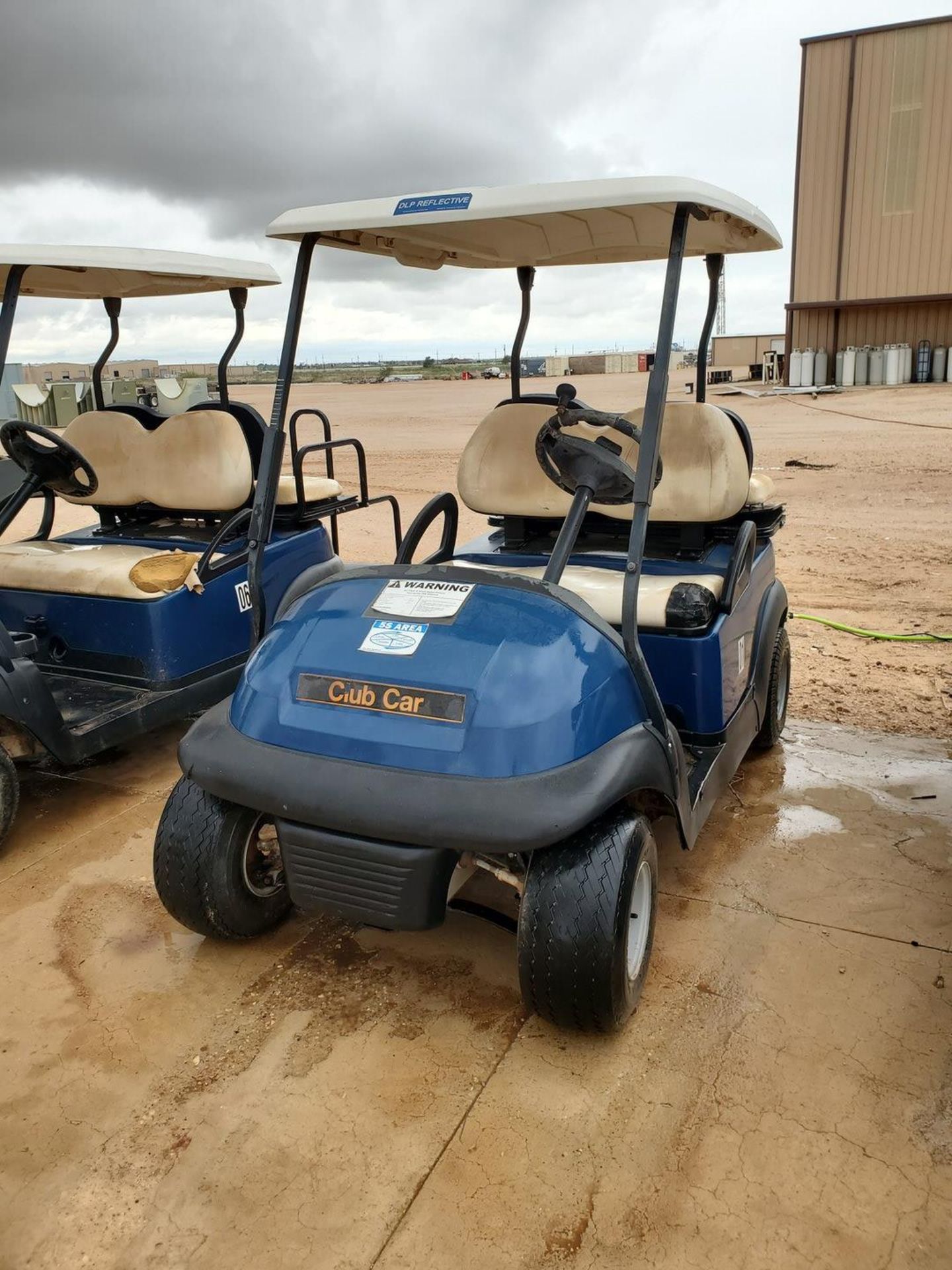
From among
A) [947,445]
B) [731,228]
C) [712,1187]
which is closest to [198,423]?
[731,228]

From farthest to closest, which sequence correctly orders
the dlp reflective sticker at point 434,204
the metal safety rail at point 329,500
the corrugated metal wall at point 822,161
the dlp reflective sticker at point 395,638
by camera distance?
the corrugated metal wall at point 822,161 < the metal safety rail at point 329,500 < the dlp reflective sticker at point 434,204 < the dlp reflective sticker at point 395,638

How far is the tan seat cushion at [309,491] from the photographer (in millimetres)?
4543

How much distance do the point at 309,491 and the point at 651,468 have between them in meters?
2.63

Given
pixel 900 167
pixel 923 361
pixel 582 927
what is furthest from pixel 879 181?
pixel 582 927

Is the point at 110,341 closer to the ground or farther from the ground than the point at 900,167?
closer to the ground

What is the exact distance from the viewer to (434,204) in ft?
8.04

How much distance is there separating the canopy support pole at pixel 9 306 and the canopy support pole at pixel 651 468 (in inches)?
91.0

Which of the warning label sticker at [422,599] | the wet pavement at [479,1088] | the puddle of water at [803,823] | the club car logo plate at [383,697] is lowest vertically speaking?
the wet pavement at [479,1088]

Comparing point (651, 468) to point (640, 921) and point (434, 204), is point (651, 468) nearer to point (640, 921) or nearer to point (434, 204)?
point (434, 204)

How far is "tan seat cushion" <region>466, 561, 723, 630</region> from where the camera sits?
2.94 meters

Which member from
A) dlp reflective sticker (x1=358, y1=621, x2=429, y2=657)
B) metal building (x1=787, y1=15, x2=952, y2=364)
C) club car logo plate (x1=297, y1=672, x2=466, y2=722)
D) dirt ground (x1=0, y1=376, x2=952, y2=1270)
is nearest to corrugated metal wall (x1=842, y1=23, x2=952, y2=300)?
metal building (x1=787, y1=15, x2=952, y2=364)

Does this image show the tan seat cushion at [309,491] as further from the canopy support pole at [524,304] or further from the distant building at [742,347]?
the distant building at [742,347]

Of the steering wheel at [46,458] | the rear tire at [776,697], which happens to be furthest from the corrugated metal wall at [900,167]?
the steering wheel at [46,458]

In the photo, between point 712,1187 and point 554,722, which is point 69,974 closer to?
point 554,722
